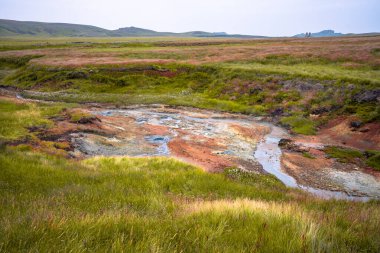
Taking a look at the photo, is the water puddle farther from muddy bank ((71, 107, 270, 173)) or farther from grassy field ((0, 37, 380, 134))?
grassy field ((0, 37, 380, 134))

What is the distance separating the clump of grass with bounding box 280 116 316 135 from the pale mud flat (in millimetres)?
1543

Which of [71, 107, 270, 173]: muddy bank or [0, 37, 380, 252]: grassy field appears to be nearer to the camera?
[0, 37, 380, 252]: grassy field

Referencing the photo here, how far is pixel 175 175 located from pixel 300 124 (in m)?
24.2

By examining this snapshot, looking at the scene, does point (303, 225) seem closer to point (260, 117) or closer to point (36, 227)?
point (36, 227)

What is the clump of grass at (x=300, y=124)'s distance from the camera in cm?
3238

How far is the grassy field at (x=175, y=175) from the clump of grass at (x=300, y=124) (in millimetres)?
110

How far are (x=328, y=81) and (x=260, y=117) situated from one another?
→ 39.1ft

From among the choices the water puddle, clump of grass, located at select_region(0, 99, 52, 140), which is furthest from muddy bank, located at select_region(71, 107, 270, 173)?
clump of grass, located at select_region(0, 99, 52, 140)

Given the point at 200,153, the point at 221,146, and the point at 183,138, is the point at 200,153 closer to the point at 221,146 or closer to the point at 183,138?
the point at 221,146

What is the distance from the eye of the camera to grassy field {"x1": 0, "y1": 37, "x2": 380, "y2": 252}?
4391mm

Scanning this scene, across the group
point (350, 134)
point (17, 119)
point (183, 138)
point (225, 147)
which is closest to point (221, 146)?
point (225, 147)

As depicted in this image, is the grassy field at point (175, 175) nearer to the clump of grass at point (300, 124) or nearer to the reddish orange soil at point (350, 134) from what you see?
the clump of grass at point (300, 124)

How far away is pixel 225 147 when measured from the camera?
2688 centimetres

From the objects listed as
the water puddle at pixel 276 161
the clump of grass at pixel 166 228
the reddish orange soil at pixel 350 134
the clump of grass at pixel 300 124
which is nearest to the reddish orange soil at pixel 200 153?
the water puddle at pixel 276 161
